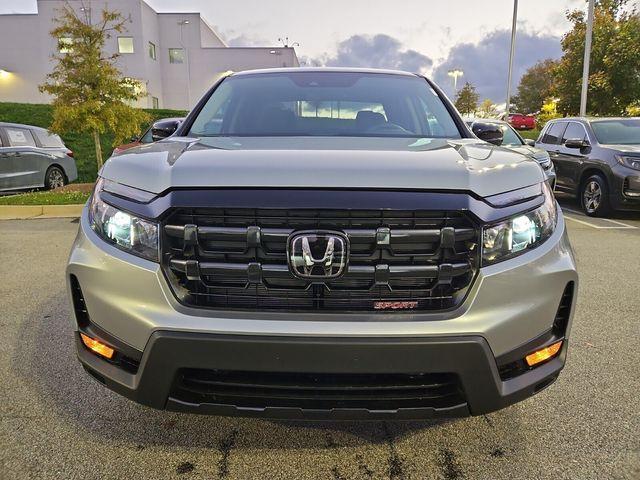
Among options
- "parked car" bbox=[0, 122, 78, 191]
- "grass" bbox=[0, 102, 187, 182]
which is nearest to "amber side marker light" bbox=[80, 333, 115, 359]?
"parked car" bbox=[0, 122, 78, 191]

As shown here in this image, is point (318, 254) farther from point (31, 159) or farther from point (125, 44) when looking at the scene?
point (125, 44)

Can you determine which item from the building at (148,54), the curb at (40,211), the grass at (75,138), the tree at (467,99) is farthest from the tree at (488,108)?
the curb at (40,211)

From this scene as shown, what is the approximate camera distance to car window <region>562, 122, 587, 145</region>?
367 inches

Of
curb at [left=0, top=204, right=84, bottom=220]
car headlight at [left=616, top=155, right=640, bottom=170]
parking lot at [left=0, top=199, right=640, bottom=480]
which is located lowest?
curb at [left=0, top=204, right=84, bottom=220]

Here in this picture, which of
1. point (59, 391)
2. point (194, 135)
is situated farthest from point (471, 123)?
point (59, 391)

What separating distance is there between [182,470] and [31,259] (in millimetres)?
4404

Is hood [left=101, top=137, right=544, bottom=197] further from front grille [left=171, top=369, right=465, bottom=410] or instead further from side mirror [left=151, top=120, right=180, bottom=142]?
side mirror [left=151, top=120, right=180, bottom=142]

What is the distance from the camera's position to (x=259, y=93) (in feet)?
10.6

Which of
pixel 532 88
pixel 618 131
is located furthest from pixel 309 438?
pixel 532 88

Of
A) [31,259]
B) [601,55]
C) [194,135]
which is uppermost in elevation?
[601,55]

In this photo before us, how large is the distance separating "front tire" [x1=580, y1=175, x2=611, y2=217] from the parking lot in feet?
20.5

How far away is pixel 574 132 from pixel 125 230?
9.59 m

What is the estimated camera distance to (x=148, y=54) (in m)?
36.8

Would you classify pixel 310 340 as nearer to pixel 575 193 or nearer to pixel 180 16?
pixel 575 193
